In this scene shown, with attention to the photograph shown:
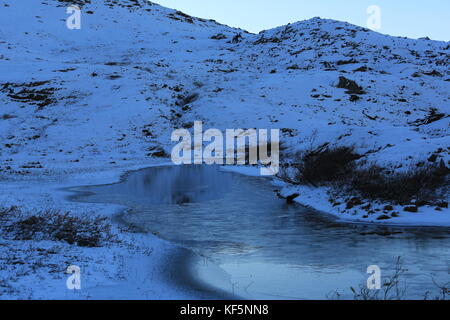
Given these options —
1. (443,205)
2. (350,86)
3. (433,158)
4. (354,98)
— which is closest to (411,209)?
(443,205)

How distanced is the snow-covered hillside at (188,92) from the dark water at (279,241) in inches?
92.1

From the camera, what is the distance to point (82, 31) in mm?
93438

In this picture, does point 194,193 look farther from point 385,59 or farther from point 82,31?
point 82,31

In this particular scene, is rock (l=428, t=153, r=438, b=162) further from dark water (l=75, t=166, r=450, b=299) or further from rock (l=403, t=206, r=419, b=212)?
dark water (l=75, t=166, r=450, b=299)

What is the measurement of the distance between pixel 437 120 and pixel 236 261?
2472cm

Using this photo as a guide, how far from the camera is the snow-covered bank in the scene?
9.03m

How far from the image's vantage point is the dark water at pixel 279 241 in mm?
10695

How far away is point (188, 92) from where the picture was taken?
64188 mm

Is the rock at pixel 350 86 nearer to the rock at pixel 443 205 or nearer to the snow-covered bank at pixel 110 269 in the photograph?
the rock at pixel 443 205

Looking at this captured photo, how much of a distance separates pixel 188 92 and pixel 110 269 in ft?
179

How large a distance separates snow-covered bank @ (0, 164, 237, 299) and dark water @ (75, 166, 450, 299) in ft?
2.94

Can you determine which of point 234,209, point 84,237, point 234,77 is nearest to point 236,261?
point 84,237

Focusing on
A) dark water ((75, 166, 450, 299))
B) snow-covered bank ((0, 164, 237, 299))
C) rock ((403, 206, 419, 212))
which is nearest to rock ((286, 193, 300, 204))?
dark water ((75, 166, 450, 299))

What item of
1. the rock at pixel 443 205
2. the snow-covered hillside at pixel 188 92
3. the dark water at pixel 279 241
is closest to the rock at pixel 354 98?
the snow-covered hillside at pixel 188 92
